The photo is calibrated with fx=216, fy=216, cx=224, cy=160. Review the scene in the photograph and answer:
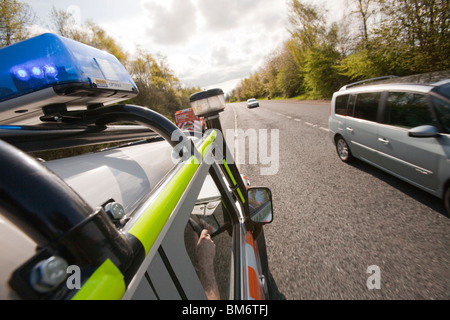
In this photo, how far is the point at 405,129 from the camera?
323cm

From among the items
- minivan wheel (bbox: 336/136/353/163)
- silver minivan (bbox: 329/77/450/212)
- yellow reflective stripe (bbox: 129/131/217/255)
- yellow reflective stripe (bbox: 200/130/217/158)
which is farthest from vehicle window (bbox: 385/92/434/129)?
yellow reflective stripe (bbox: 129/131/217/255)

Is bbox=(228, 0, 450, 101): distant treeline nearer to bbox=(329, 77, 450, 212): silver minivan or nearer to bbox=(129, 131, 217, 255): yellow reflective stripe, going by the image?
bbox=(329, 77, 450, 212): silver minivan

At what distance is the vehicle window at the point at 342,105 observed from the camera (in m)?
4.83

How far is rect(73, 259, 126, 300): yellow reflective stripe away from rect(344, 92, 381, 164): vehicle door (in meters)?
4.50

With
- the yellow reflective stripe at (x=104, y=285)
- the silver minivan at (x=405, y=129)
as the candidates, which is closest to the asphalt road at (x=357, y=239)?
the silver minivan at (x=405, y=129)

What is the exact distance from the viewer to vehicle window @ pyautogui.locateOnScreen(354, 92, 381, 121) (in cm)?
389

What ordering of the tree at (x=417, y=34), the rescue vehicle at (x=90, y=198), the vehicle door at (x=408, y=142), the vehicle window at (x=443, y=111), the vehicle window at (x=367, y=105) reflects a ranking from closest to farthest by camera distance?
1. the rescue vehicle at (x=90, y=198)
2. the vehicle window at (x=443, y=111)
3. the vehicle door at (x=408, y=142)
4. the vehicle window at (x=367, y=105)
5. the tree at (x=417, y=34)

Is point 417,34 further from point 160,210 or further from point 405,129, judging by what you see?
point 160,210

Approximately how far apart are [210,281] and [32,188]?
1047 millimetres

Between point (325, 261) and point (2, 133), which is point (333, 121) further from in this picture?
point (2, 133)

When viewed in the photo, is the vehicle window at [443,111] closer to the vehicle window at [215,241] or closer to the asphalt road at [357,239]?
the asphalt road at [357,239]

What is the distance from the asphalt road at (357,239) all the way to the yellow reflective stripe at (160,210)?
1.99 m

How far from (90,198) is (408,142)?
3952mm
